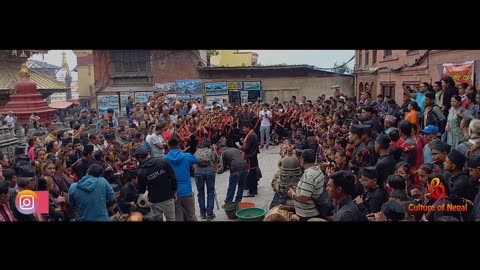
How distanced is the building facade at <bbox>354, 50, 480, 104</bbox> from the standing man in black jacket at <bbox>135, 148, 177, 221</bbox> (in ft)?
22.4

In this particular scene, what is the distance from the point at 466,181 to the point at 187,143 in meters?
6.48

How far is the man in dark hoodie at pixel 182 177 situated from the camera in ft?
18.8

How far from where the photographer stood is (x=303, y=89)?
16.8 m

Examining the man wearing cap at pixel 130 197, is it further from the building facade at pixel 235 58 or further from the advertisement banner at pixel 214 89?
the building facade at pixel 235 58

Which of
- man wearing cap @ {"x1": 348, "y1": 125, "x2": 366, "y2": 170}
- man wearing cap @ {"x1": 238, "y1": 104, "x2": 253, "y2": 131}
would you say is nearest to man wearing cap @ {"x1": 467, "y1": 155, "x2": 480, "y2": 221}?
man wearing cap @ {"x1": 348, "y1": 125, "x2": 366, "y2": 170}

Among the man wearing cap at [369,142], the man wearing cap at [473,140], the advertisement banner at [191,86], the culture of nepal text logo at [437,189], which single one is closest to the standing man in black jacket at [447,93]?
the man wearing cap at [369,142]

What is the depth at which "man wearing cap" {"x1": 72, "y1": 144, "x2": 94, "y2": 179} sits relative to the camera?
5516 millimetres

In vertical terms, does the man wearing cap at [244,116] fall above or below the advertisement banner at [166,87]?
below

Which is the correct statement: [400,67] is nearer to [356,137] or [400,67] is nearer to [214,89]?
[214,89]

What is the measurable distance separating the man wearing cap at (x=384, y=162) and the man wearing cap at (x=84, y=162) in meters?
4.11

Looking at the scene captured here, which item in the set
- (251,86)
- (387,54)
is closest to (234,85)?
(251,86)

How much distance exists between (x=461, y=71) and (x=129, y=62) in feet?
46.5

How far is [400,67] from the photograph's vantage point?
12.5 meters
